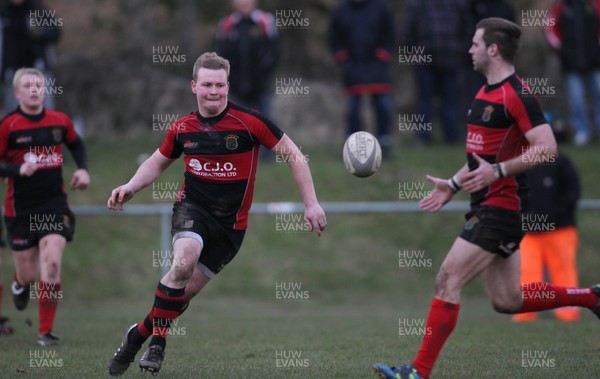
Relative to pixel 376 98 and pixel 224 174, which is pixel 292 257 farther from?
pixel 224 174

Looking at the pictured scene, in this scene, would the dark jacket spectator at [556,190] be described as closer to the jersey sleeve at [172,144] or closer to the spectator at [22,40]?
the jersey sleeve at [172,144]

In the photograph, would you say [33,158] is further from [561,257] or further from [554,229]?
[561,257]

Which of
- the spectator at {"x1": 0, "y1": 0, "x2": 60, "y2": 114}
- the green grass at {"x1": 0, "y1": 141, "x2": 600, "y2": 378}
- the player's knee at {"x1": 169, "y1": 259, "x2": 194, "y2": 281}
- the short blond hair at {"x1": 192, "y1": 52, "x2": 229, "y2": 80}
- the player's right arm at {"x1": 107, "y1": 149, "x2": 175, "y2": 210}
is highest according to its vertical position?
the spectator at {"x1": 0, "y1": 0, "x2": 60, "y2": 114}

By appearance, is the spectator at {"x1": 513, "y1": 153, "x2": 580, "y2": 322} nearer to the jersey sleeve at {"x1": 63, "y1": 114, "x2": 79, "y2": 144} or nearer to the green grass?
the green grass

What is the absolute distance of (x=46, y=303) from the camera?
9.30m

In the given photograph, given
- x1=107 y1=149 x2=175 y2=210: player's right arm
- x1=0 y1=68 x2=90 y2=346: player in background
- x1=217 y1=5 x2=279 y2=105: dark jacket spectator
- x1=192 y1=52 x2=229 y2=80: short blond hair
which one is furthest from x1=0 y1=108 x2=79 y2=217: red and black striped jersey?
x1=217 y1=5 x2=279 y2=105: dark jacket spectator

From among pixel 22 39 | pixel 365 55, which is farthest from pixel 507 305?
pixel 22 39

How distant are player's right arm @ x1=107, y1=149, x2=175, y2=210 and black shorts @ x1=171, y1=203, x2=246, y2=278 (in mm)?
315

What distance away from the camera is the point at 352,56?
15273mm

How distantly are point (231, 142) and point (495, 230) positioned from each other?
7.05ft

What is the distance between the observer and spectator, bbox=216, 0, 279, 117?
1516 centimetres

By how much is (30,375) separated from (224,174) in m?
2.11

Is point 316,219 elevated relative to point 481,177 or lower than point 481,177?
lower

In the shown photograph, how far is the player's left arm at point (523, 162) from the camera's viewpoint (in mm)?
6695
